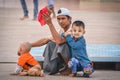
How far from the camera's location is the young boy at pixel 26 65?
7238mm

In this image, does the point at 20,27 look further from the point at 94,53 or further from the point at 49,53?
the point at 49,53

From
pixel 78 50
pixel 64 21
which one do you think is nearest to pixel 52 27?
pixel 64 21

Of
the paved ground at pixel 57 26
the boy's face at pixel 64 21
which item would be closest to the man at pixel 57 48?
the boy's face at pixel 64 21

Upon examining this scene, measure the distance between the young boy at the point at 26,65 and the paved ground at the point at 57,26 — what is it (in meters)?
→ 0.37

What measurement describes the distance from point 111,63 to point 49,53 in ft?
3.66

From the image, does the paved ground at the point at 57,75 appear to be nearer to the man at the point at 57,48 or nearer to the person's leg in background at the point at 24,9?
the man at the point at 57,48

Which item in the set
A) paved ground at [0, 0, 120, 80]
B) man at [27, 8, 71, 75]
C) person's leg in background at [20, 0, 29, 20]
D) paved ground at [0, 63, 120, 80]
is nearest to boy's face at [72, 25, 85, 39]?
man at [27, 8, 71, 75]

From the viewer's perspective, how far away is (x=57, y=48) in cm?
731

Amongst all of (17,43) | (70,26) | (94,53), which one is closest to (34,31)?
(17,43)

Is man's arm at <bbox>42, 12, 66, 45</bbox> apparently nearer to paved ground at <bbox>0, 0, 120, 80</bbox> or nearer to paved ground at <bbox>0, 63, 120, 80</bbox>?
paved ground at <bbox>0, 63, 120, 80</bbox>

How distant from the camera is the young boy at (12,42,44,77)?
724 centimetres

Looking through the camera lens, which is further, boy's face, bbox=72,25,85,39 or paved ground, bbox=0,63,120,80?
boy's face, bbox=72,25,85,39

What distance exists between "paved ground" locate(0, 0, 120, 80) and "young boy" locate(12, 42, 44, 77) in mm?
372

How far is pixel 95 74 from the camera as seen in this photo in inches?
303
